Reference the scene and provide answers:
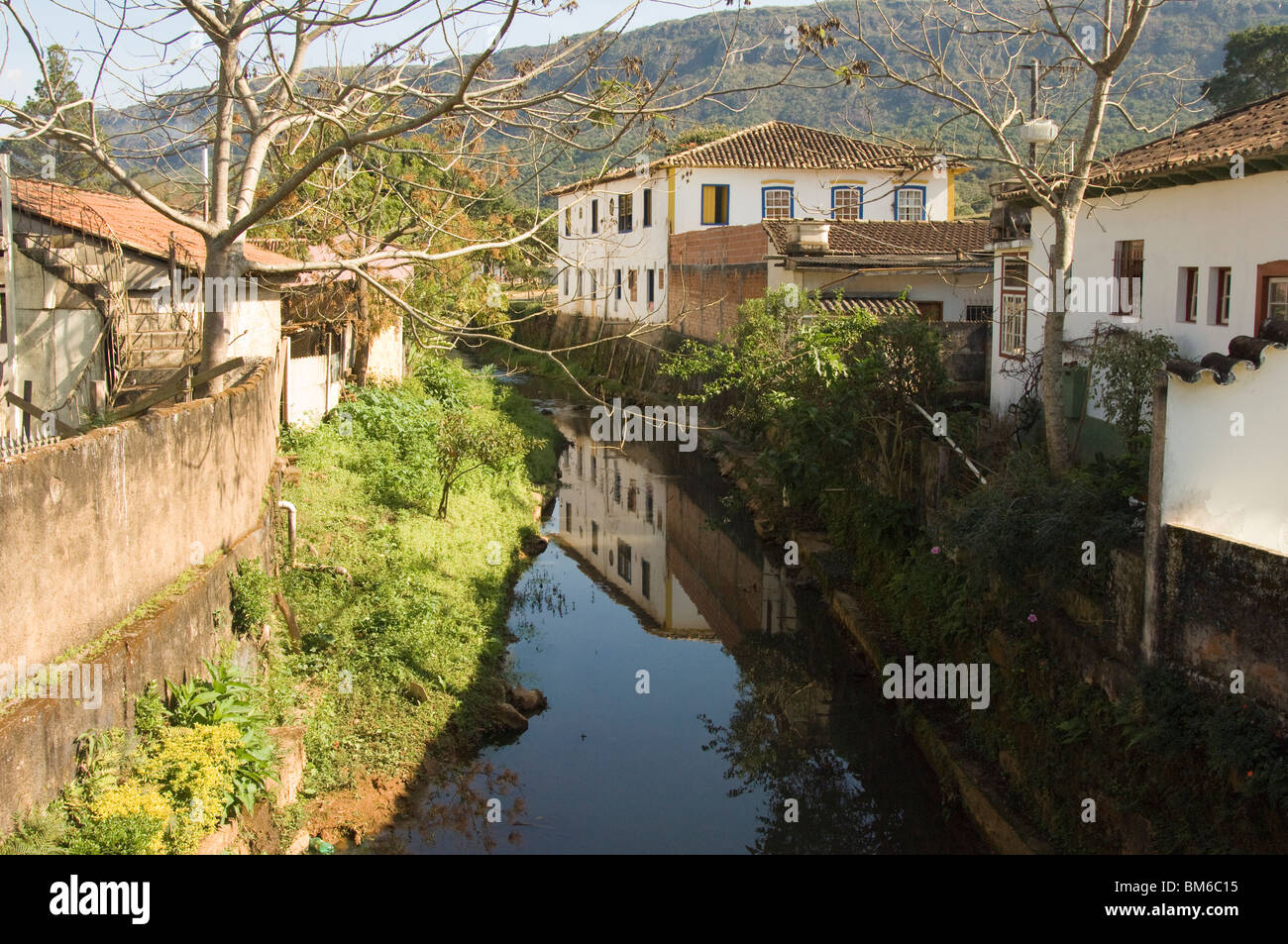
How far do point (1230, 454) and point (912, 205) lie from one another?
1121 inches

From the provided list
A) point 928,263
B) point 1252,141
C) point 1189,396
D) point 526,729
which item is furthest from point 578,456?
point 1189,396

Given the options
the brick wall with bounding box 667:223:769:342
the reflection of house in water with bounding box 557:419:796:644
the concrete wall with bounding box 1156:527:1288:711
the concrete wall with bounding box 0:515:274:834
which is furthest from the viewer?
the brick wall with bounding box 667:223:769:342

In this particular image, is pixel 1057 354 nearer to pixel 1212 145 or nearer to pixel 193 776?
pixel 1212 145

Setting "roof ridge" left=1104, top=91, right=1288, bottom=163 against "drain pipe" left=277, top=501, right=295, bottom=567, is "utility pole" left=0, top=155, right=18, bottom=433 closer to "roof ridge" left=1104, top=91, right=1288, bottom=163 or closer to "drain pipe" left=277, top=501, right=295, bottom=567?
"drain pipe" left=277, top=501, right=295, bottom=567

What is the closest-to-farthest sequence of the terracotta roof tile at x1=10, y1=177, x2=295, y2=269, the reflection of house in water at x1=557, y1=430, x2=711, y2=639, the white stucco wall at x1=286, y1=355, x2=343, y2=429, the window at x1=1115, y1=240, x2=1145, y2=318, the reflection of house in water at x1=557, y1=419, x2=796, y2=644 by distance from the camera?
the window at x1=1115, y1=240, x2=1145, y2=318
the terracotta roof tile at x1=10, y1=177, x2=295, y2=269
the reflection of house in water at x1=557, y1=419, x2=796, y2=644
the reflection of house in water at x1=557, y1=430, x2=711, y2=639
the white stucco wall at x1=286, y1=355, x2=343, y2=429

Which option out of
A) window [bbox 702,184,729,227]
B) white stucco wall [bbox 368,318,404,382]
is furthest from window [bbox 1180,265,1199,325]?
window [bbox 702,184,729,227]

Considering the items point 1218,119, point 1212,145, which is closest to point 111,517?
point 1212,145

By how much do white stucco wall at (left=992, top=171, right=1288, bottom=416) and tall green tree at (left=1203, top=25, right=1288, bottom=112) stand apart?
27.0 m

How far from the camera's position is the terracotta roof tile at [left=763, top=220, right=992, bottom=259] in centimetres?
2511

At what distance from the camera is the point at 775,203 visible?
34.7m

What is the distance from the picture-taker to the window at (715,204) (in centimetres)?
3438

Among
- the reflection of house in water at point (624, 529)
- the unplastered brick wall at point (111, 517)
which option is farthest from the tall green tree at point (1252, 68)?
the unplastered brick wall at point (111, 517)

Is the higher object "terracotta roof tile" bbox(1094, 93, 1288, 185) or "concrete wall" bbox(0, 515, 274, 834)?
"terracotta roof tile" bbox(1094, 93, 1288, 185)

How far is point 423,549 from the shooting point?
14164mm
